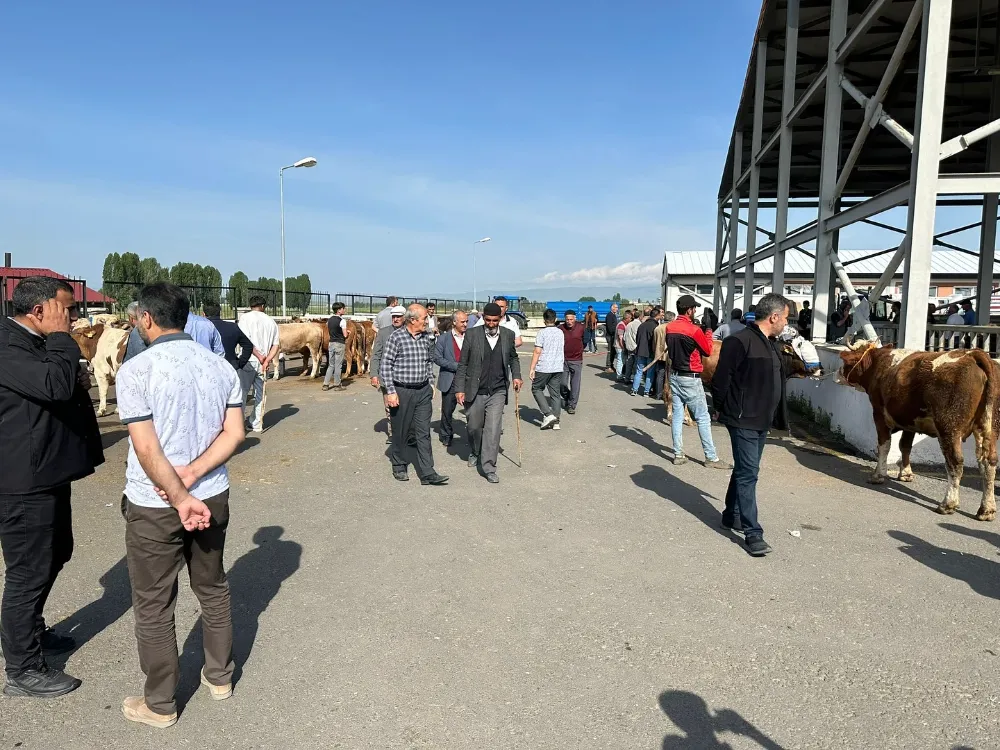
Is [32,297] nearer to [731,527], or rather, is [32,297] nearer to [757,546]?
[757,546]

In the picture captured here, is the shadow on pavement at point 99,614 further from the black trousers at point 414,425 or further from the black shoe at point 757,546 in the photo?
the black shoe at point 757,546

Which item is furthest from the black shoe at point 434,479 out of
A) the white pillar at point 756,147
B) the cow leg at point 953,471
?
the white pillar at point 756,147

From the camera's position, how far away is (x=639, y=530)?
19.0 feet

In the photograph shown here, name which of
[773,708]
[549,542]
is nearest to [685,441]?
[549,542]

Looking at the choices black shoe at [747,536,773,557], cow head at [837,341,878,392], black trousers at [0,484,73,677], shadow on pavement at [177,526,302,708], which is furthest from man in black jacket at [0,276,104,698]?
cow head at [837,341,878,392]

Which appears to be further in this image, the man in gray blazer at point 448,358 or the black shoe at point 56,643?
the man in gray blazer at point 448,358

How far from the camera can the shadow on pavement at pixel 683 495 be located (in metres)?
6.05

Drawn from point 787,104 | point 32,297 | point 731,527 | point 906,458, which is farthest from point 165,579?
point 787,104

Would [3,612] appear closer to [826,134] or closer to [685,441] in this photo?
[685,441]

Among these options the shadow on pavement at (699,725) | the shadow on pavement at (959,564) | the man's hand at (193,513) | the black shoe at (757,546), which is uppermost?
the man's hand at (193,513)

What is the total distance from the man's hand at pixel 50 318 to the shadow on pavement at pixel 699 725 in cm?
354

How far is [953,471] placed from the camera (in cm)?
633

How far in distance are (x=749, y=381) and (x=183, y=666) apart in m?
4.40

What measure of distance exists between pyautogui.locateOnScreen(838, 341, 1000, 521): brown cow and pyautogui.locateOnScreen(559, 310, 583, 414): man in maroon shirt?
5.50 meters
